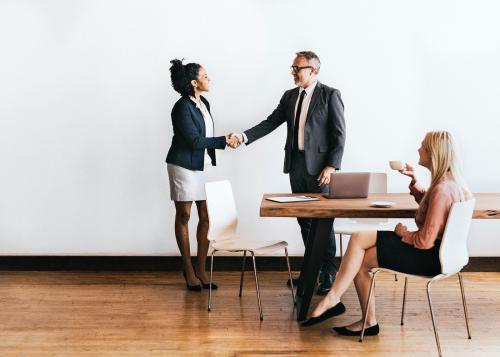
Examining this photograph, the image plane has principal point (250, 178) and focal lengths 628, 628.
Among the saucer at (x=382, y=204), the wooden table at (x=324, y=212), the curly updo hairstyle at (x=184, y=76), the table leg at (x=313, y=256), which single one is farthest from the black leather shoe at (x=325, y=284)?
the curly updo hairstyle at (x=184, y=76)

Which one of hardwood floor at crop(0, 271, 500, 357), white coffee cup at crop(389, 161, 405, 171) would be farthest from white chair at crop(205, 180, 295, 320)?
white coffee cup at crop(389, 161, 405, 171)

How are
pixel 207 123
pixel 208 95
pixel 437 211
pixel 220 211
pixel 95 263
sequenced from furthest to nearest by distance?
pixel 95 263 < pixel 208 95 < pixel 207 123 < pixel 220 211 < pixel 437 211

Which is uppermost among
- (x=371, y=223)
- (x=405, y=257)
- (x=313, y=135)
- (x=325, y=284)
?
(x=313, y=135)

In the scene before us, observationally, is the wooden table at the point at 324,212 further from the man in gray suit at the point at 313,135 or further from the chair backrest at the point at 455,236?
the man in gray suit at the point at 313,135

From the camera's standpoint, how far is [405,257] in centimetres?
348

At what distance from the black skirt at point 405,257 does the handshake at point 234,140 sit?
5.41 feet

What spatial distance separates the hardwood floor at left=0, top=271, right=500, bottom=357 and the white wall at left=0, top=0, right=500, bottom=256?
1.91ft

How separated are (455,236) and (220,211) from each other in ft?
5.42

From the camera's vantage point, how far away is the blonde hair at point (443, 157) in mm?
3363

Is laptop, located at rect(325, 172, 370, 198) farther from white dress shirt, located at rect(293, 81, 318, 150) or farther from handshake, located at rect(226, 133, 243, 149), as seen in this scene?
handshake, located at rect(226, 133, 243, 149)

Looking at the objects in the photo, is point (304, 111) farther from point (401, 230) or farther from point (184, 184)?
point (401, 230)

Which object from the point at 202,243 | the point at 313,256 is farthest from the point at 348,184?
the point at 202,243

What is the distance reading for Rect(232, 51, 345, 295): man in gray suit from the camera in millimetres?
4664

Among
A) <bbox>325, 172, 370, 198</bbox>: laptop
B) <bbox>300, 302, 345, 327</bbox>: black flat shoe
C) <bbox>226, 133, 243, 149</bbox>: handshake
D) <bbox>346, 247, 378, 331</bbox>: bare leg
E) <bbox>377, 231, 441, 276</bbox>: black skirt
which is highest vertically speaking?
<bbox>226, 133, 243, 149</bbox>: handshake
